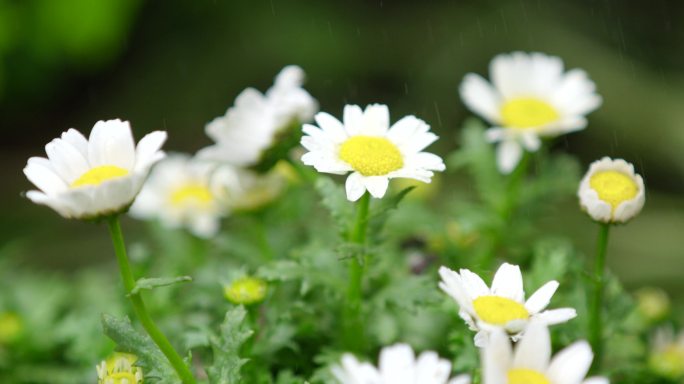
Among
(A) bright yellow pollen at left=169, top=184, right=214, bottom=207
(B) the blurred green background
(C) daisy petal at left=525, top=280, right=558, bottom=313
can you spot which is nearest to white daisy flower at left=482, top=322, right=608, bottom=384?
(C) daisy petal at left=525, top=280, right=558, bottom=313

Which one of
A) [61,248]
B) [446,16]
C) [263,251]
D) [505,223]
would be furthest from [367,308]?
[446,16]

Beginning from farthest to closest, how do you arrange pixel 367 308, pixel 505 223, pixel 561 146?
pixel 561 146, pixel 505 223, pixel 367 308

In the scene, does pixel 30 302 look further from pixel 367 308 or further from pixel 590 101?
pixel 590 101

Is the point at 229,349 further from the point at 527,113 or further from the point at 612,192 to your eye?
the point at 527,113

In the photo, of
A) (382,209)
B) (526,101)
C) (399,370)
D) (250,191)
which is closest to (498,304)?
(399,370)

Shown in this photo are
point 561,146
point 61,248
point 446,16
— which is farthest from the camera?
point 446,16

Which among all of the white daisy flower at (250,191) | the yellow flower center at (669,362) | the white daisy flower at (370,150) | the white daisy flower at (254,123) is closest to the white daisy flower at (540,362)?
the white daisy flower at (370,150)
